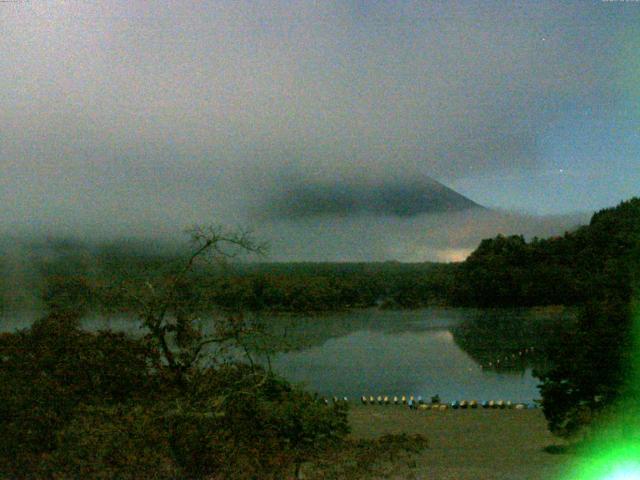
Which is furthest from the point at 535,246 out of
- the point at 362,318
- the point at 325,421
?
the point at 325,421

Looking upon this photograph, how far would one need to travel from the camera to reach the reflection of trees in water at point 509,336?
109 ft

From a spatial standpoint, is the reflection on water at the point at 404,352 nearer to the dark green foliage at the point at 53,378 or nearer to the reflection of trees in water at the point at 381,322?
the reflection of trees in water at the point at 381,322

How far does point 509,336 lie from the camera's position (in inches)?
1738

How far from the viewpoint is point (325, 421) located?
26.2 feet

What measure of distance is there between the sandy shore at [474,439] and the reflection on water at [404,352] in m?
2.06

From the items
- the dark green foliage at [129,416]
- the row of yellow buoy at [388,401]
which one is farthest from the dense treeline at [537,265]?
the dark green foliage at [129,416]

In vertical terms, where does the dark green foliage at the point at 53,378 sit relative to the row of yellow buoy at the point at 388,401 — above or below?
above

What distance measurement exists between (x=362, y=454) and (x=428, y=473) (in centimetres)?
190

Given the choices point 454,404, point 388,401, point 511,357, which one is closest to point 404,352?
point 511,357

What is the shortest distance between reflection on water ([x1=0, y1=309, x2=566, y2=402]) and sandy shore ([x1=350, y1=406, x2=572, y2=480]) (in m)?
2.06

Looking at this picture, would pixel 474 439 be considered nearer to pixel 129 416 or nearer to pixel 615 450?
pixel 615 450

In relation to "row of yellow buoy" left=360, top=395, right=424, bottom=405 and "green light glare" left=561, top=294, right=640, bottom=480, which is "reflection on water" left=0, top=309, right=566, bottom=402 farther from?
"green light glare" left=561, top=294, right=640, bottom=480

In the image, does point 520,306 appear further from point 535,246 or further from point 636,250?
point 636,250

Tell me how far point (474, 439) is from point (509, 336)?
32298 millimetres
